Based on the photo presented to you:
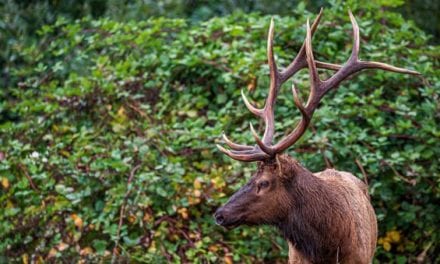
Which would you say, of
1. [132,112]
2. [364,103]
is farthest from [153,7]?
[364,103]

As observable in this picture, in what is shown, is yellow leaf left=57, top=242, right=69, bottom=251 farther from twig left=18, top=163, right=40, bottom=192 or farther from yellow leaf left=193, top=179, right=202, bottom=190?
yellow leaf left=193, top=179, right=202, bottom=190

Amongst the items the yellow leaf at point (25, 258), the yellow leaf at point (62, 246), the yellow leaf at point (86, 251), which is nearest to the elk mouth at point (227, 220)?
the yellow leaf at point (86, 251)

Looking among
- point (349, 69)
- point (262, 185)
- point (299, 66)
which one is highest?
point (349, 69)

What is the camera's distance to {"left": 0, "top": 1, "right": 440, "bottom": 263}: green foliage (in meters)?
7.62

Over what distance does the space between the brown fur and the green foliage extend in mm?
1691

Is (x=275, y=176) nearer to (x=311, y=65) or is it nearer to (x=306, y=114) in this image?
(x=306, y=114)

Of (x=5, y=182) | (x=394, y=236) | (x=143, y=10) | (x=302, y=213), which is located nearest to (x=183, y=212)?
(x=5, y=182)

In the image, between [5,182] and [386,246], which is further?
[5,182]

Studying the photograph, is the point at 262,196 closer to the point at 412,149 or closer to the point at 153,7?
the point at 412,149

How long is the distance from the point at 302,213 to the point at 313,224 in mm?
90

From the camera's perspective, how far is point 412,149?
7.77m

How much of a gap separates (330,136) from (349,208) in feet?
6.15

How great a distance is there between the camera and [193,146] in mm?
7980

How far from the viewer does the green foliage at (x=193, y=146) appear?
7.62m
